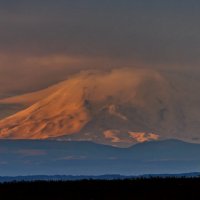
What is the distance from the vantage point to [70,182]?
45531mm

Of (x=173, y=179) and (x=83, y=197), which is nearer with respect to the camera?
(x=83, y=197)

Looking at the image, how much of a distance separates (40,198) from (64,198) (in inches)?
47.9

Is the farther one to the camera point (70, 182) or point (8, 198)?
point (70, 182)

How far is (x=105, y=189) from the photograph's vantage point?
41969 mm

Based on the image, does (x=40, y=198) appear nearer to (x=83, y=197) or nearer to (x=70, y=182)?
(x=83, y=197)

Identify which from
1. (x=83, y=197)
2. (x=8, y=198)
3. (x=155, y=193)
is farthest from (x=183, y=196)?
(x=8, y=198)

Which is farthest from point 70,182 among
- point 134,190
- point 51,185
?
point 134,190

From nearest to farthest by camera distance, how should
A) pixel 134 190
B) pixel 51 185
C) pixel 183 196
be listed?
pixel 183 196 < pixel 134 190 < pixel 51 185

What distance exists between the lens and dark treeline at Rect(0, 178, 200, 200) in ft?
129

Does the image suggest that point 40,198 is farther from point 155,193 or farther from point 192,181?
point 192,181

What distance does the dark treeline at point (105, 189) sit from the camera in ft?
129

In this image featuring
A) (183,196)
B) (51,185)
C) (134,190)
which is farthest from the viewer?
(51,185)

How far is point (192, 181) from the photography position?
143 ft

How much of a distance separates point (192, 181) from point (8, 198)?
31.1ft
